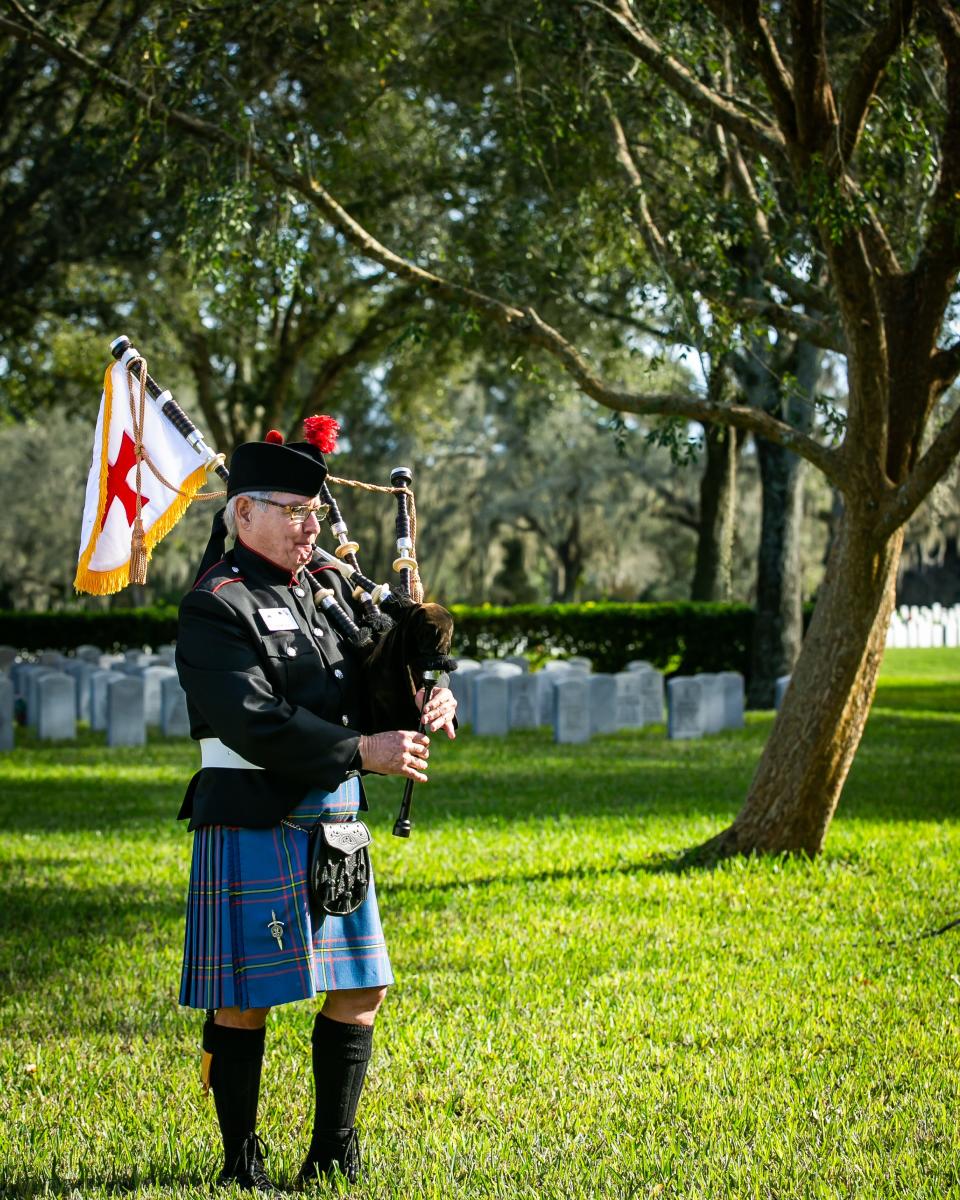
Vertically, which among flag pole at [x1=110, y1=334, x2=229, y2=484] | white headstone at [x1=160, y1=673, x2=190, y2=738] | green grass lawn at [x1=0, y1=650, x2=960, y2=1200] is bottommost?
green grass lawn at [x1=0, y1=650, x2=960, y2=1200]

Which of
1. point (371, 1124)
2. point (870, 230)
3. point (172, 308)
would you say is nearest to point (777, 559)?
point (172, 308)

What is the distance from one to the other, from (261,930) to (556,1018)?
2177mm

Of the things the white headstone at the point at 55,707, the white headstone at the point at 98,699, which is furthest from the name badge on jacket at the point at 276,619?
the white headstone at the point at 98,699

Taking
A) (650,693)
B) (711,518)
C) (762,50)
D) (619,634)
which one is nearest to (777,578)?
(711,518)

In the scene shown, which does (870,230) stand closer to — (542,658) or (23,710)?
(23,710)

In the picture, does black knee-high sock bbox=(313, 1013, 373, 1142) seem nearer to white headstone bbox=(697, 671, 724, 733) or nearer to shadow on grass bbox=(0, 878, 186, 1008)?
Answer: shadow on grass bbox=(0, 878, 186, 1008)

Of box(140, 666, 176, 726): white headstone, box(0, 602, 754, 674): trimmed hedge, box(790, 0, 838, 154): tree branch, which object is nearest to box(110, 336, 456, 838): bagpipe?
box(790, 0, 838, 154): tree branch

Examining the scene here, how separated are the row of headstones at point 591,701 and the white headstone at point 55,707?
14.9 feet

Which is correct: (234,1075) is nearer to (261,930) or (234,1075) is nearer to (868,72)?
(261,930)

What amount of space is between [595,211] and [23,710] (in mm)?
10707

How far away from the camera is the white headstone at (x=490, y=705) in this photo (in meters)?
Answer: 16.1

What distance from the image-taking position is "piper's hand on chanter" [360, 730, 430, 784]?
3596 millimetres

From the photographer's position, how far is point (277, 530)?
3.76m

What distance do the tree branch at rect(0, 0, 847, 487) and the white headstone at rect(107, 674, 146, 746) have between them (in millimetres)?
8068
